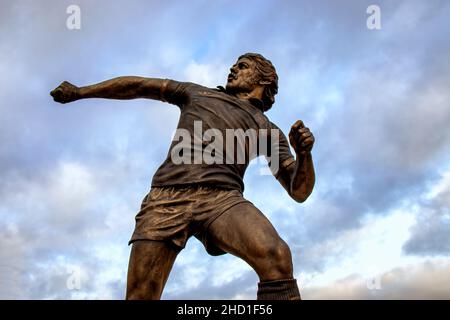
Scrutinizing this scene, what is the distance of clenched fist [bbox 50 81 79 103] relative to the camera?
6.41 m

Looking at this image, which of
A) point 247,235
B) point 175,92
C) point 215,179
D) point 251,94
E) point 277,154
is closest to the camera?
point 247,235

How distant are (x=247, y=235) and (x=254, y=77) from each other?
208 cm

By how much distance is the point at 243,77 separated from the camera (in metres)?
6.54

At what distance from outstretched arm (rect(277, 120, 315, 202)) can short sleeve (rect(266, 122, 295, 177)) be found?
2.0 inches

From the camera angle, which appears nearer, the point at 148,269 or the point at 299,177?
the point at 148,269

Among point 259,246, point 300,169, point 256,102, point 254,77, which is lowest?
point 259,246

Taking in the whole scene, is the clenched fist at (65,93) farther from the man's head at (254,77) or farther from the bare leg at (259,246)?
the bare leg at (259,246)

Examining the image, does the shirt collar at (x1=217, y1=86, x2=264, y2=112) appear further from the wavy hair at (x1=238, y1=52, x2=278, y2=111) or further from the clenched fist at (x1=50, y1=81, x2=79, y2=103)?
the clenched fist at (x1=50, y1=81, x2=79, y2=103)

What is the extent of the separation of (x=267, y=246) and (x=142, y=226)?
1.22 m

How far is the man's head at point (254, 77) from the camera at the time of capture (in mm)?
6516

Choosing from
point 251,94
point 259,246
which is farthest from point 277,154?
point 259,246

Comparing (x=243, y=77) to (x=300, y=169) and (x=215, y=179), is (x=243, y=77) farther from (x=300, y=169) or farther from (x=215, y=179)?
(x=215, y=179)
